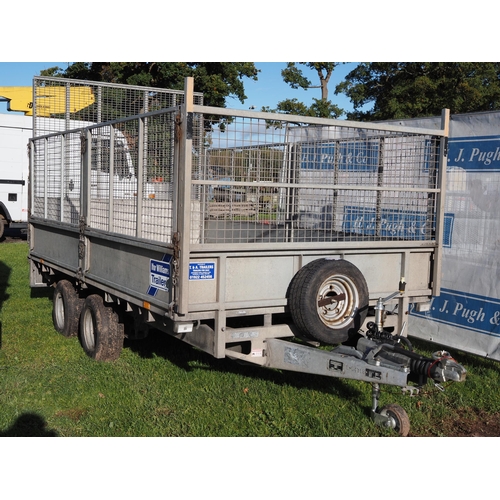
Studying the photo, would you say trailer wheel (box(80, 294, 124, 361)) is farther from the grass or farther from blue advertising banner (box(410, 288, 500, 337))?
blue advertising banner (box(410, 288, 500, 337))

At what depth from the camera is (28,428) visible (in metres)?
5.00

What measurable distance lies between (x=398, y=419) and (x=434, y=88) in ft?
82.6

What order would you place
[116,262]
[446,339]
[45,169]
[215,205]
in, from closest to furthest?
[215,205] → [116,262] → [446,339] → [45,169]

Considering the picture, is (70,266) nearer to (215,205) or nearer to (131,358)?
(131,358)

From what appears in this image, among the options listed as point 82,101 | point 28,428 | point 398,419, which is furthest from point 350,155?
point 82,101

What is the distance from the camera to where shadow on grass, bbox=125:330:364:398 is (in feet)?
19.1

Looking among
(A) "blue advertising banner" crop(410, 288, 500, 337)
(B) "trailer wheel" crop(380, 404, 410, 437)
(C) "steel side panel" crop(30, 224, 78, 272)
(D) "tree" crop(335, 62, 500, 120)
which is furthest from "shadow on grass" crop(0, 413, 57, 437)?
(D) "tree" crop(335, 62, 500, 120)

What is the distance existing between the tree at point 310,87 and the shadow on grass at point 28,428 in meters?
27.3

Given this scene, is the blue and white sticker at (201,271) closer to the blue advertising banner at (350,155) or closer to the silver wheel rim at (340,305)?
the silver wheel rim at (340,305)

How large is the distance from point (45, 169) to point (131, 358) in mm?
2907

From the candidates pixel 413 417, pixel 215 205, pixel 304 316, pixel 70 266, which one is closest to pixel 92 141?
pixel 70 266

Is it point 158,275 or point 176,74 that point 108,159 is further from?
point 176,74

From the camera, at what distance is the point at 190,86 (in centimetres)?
445

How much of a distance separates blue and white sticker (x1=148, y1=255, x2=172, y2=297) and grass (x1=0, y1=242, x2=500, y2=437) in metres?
1.09
